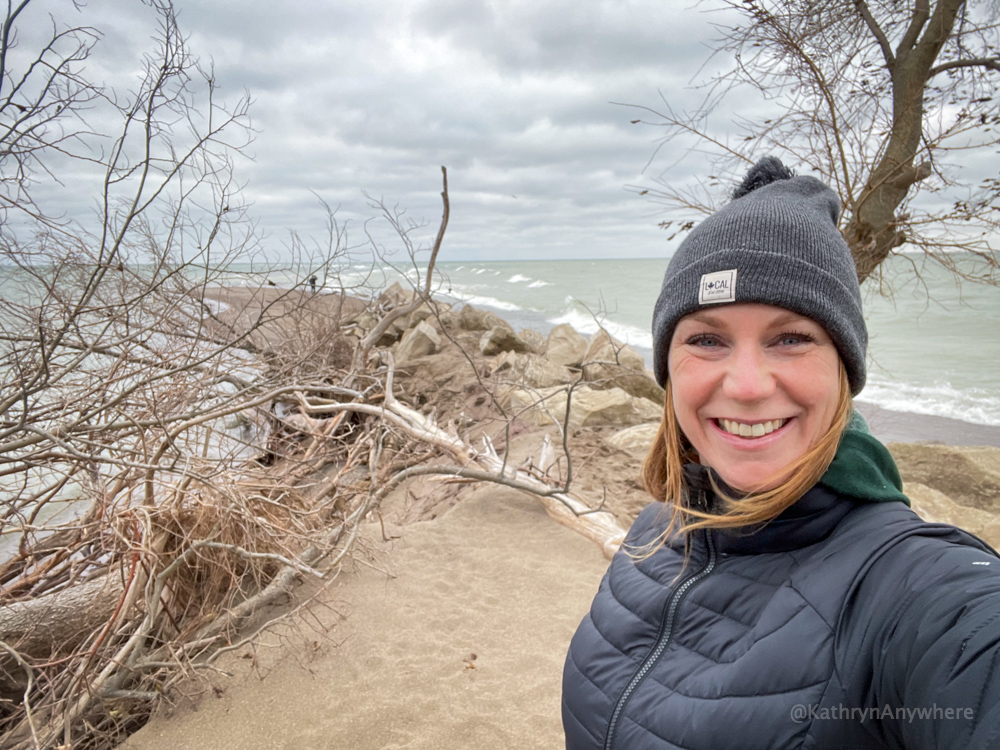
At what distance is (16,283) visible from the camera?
4348mm

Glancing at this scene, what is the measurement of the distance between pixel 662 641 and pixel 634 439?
6761mm

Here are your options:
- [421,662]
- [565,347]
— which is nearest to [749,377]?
[421,662]

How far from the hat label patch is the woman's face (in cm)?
2

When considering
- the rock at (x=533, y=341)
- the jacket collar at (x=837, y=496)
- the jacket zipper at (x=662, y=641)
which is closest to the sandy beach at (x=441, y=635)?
the jacket zipper at (x=662, y=641)

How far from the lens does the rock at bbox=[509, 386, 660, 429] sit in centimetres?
861

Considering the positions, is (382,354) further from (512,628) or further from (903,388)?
(903,388)

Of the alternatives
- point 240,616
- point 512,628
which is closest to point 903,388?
point 512,628

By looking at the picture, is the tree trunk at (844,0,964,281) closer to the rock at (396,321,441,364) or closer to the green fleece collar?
the green fleece collar

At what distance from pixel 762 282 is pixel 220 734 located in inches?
145

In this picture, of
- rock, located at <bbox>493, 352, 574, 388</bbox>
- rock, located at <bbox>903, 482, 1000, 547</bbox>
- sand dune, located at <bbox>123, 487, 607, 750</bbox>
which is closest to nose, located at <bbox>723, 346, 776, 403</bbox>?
sand dune, located at <bbox>123, 487, 607, 750</bbox>

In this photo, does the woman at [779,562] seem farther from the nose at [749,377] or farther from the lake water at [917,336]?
the lake water at [917,336]

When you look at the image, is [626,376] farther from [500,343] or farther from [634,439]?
[500,343]

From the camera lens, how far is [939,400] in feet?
40.6

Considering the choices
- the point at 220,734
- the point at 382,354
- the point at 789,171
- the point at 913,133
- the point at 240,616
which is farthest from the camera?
the point at 382,354
